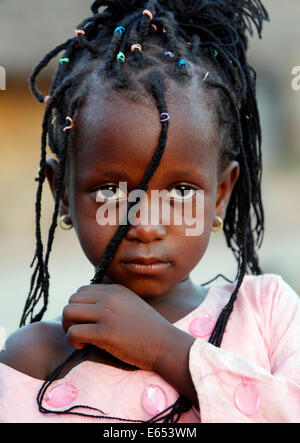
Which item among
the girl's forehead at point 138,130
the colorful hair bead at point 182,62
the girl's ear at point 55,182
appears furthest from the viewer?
the girl's ear at point 55,182

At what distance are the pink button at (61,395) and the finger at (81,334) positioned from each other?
0.14 m

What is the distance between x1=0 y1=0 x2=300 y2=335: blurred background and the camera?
6301 millimetres

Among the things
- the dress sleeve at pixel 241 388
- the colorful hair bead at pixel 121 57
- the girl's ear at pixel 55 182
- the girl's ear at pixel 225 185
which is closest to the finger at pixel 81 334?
the dress sleeve at pixel 241 388

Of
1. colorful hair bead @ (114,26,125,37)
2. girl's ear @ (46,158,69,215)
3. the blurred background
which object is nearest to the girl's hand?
girl's ear @ (46,158,69,215)

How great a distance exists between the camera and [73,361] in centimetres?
172

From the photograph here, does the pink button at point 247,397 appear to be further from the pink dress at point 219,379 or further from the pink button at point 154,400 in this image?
the pink button at point 154,400

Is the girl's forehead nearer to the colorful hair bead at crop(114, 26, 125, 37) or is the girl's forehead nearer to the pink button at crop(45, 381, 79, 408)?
the colorful hair bead at crop(114, 26, 125, 37)

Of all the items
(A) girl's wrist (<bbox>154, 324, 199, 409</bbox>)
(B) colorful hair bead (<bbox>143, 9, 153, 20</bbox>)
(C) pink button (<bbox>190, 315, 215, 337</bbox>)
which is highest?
(B) colorful hair bead (<bbox>143, 9, 153, 20</bbox>)

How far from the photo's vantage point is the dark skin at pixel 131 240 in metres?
1.57

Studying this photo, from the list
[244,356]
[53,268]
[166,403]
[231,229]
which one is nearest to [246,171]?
[231,229]

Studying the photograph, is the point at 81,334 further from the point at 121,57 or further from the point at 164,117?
the point at 121,57

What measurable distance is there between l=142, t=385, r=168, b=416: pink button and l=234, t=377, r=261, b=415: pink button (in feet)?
0.68

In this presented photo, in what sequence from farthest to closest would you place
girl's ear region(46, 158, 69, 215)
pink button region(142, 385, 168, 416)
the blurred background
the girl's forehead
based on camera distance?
1. the blurred background
2. girl's ear region(46, 158, 69, 215)
3. the girl's forehead
4. pink button region(142, 385, 168, 416)

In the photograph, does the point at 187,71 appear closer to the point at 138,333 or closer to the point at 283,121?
the point at 138,333
